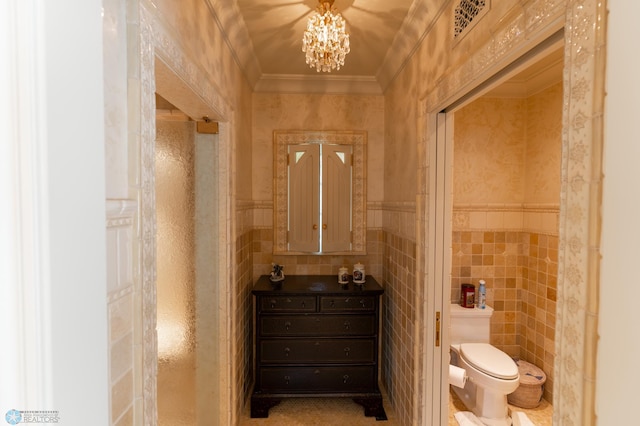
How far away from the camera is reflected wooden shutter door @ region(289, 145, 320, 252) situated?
3.15 m

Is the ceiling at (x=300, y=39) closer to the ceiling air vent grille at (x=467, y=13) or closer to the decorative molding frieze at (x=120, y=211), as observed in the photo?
the ceiling air vent grille at (x=467, y=13)

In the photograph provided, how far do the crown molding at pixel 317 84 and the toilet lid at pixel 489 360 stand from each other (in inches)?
101

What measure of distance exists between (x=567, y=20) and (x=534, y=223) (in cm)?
257

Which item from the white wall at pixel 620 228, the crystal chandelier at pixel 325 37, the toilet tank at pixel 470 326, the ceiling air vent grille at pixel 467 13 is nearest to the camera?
the white wall at pixel 620 228

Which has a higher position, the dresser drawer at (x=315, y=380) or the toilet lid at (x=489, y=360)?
the toilet lid at (x=489, y=360)

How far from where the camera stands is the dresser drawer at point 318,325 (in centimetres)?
266

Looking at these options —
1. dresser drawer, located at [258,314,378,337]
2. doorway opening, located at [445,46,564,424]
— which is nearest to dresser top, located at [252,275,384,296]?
dresser drawer, located at [258,314,378,337]

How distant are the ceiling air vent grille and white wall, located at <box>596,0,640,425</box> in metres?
0.72

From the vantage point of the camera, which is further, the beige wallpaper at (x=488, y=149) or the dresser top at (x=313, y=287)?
the beige wallpaper at (x=488, y=149)

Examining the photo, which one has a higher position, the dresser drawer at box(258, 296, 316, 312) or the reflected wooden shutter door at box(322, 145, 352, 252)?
the reflected wooden shutter door at box(322, 145, 352, 252)

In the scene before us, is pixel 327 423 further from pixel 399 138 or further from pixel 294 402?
pixel 399 138

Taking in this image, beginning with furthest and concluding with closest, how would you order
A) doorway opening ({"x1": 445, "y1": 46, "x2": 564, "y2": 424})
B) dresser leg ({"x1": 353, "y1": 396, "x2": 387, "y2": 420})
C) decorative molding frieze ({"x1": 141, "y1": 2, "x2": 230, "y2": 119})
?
doorway opening ({"x1": 445, "y1": 46, "x2": 564, "y2": 424}), dresser leg ({"x1": 353, "y1": 396, "x2": 387, "y2": 420}), decorative molding frieze ({"x1": 141, "y1": 2, "x2": 230, "y2": 119})

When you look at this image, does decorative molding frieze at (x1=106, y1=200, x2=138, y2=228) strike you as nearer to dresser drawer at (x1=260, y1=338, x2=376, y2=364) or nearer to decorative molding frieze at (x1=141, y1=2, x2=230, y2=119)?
decorative molding frieze at (x1=141, y1=2, x2=230, y2=119)

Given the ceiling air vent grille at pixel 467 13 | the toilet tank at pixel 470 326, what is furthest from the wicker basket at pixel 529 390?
the ceiling air vent grille at pixel 467 13
